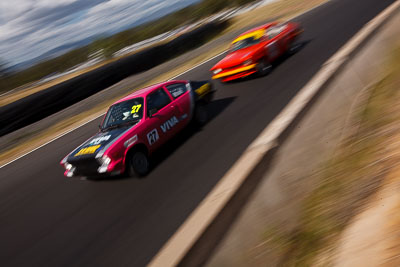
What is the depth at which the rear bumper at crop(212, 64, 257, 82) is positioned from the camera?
375 inches

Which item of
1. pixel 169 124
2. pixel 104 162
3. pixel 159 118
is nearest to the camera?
pixel 104 162

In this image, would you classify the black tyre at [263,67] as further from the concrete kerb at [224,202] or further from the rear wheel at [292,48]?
the concrete kerb at [224,202]

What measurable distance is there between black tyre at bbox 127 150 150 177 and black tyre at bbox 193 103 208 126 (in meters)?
1.73

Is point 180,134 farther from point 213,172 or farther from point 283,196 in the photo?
point 283,196

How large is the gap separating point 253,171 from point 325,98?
2.03 meters

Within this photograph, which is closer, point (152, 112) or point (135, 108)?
point (152, 112)

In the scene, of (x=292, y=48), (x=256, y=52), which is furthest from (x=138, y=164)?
(x=292, y=48)

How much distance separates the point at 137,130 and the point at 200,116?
78.5 inches

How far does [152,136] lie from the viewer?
638cm

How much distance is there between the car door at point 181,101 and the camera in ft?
23.3

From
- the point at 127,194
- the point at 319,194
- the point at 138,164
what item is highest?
the point at 138,164

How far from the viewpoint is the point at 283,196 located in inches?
137

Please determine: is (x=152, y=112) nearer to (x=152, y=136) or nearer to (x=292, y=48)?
(x=152, y=136)

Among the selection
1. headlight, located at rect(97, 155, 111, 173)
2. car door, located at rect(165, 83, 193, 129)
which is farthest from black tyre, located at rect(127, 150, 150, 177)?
car door, located at rect(165, 83, 193, 129)
